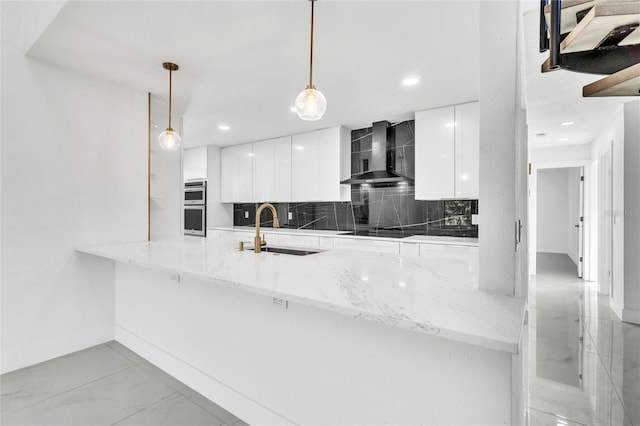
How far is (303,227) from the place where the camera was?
5.20 meters

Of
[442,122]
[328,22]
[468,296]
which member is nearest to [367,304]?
[468,296]

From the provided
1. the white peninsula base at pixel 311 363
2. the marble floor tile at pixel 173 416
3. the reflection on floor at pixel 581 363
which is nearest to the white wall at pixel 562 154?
the reflection on floor at pixel 581 363

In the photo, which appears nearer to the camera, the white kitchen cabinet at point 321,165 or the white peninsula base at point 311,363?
the white peninsula base at point 311,363

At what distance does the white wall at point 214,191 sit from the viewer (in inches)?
218

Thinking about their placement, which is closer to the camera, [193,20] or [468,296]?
[468,296]

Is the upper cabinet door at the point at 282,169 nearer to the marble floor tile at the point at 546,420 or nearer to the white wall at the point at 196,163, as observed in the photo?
the white wall at the point at 196,163

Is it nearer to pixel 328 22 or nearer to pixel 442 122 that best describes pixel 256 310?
pixel 328 22

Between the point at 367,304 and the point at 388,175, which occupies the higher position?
the point at 388,175

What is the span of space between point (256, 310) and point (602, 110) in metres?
4.63

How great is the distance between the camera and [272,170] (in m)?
4.98

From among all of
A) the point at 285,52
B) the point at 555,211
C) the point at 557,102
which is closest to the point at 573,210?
the point at 555,211

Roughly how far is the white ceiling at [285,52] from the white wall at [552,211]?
5241mm

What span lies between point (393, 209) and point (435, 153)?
1083 mm

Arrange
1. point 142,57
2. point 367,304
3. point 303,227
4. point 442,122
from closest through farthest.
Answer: point 367,304, point 142,57, point 442,122, point 303,227
